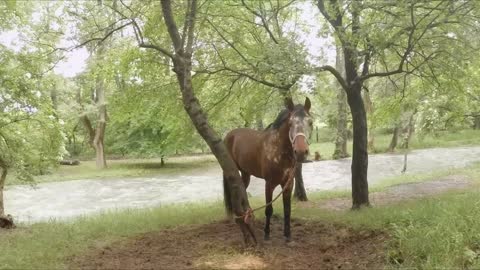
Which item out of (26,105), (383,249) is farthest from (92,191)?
(383,249)

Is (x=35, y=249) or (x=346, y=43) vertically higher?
(x=346, y=43)

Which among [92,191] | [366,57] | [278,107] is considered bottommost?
[92,191]

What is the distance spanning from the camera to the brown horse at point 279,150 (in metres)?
6.90

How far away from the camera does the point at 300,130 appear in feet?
22.5

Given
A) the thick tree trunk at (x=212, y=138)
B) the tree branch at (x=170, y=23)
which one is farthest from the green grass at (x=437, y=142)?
the tree branch at (x=170, y=23)

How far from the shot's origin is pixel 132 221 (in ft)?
32.0

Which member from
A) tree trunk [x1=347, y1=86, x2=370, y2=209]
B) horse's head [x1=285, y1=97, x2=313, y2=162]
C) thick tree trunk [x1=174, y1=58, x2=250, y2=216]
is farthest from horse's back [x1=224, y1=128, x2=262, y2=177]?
tree trunk [x1=347, y1=86, x2=370, y2=209]

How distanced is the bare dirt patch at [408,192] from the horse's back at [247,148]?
11.6 feet

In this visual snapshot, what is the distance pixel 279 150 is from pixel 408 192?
26.6 ft

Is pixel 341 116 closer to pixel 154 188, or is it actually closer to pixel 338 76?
pixel 154 188

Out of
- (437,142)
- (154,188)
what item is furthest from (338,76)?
(437,142)

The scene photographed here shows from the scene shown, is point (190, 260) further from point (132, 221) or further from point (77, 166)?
point (77, 166)

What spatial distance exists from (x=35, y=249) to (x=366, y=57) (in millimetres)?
7500

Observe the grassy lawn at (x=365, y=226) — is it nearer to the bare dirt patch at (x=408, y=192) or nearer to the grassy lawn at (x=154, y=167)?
the bare dirt patch at (x=408, y=192)
